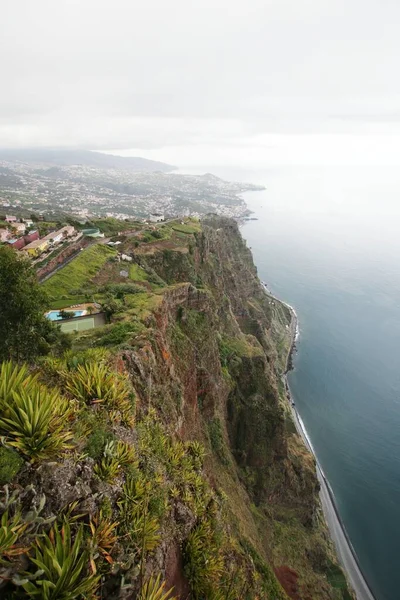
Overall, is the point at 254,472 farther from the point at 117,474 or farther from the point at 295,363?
the point at 295,363

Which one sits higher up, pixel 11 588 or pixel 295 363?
pixel 11 588

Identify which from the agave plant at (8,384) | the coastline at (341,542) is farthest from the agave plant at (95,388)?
the coastline at (341,542)

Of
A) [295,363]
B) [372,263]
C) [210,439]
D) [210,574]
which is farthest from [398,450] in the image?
[372,263]

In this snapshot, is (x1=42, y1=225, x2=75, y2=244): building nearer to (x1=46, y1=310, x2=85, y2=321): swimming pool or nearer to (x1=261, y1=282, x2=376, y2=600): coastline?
(x1=46, y1=310, x2=85, y2=321): swimming pool

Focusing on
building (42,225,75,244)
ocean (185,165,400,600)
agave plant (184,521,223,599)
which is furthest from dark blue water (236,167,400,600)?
building (42,225,75,244)

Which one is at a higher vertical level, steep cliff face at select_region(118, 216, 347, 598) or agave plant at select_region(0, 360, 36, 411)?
agave plant at select_region(0, 360, 36, 411)

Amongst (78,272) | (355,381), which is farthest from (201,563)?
(355,381)
